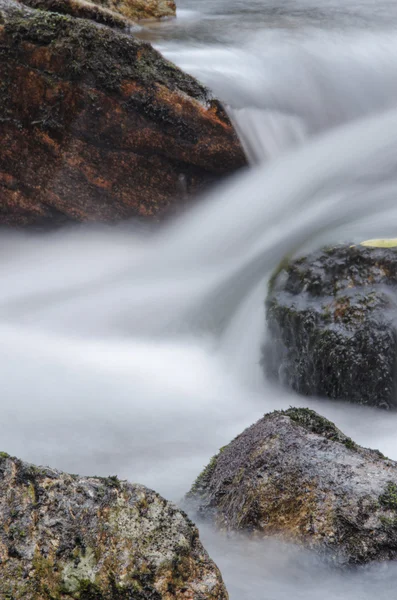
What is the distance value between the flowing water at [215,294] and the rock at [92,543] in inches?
20.4

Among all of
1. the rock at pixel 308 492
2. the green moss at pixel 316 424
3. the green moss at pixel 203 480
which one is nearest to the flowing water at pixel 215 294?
the rock at pixel 308 492

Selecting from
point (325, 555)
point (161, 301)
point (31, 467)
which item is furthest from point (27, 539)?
point (161, 301)

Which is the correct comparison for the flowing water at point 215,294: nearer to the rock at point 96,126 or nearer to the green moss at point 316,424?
the rock at point 96,126

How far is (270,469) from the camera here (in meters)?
2.88

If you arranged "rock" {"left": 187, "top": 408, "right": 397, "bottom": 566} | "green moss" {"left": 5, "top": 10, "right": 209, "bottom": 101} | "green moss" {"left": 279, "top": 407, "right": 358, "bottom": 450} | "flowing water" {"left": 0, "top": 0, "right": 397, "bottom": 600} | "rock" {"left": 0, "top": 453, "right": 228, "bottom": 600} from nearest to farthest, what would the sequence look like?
"rock" {"left": 0, "top": 453, "right": 228, "bottom": 600}, "rock" {"left": 187, "top": 408, "right": 397, "bottom": 566}, "green moss" {"left": 279, "top": 407, "right": 358, "bottom": 450}, "flowing water" {"left": 0, "top": 0, "right": 397, "bottom": 600}, "green moss" {"left": 5, "top": 10, "right": 209, "bottom": 101}

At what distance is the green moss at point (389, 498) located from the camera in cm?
265

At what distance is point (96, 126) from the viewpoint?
6.72 metres

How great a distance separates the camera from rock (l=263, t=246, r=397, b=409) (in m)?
4.73

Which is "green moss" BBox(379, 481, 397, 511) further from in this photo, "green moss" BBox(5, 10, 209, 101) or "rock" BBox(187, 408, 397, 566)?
"green moss" BBox(5, 10, 209, 101)

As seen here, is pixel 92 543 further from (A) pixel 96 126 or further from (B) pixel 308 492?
(A) pixel 96 126

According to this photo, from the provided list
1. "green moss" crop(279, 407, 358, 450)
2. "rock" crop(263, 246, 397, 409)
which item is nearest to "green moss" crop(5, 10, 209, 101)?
"rock" crop(263, 246, 397, 409)

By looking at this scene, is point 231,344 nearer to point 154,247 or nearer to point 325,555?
point 154,247

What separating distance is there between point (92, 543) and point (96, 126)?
544 cm

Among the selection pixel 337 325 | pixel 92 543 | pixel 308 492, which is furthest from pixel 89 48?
pixel 92 543
